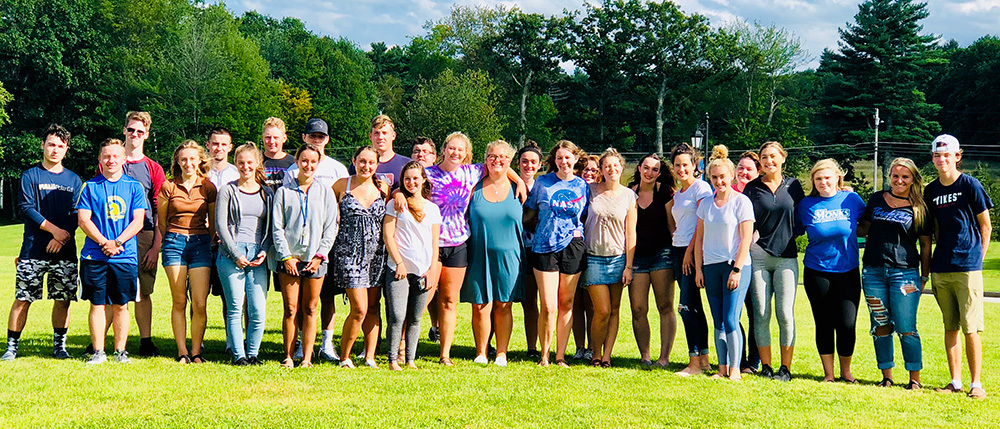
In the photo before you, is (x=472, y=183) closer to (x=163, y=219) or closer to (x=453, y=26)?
(x=163, y=219)

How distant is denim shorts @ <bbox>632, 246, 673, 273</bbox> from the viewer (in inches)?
283

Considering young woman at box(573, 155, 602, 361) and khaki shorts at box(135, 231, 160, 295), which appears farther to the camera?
young woman at box(573, 155, 602, 361)

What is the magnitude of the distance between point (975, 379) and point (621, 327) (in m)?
4.51

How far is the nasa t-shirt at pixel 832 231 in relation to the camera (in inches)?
263

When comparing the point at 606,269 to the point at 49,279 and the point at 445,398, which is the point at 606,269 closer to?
the point at 445,398

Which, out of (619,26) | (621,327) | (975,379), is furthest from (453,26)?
(975,379)

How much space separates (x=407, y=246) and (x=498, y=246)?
0.79 metres

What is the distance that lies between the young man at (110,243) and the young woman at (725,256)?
15.2 ft

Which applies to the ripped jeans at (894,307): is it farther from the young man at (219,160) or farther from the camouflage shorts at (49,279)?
the camouflage shorts at (49,279)

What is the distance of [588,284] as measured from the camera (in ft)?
23.7

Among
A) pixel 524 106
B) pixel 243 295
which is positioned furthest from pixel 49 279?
pixel 524 106

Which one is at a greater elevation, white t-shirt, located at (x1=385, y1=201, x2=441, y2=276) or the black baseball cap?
the black baseball cap

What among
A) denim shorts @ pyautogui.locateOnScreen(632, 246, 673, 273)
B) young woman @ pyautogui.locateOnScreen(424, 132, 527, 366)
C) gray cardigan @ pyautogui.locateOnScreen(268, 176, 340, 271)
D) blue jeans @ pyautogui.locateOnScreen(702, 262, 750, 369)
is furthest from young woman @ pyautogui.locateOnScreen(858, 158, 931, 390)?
gray cardigan @ pyautogui.locateOnScreen(268, 176, 340, 271)

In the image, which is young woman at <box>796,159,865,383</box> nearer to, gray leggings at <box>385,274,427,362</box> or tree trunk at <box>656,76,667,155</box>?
gray leggings at <box>385,274,427,362</box>
